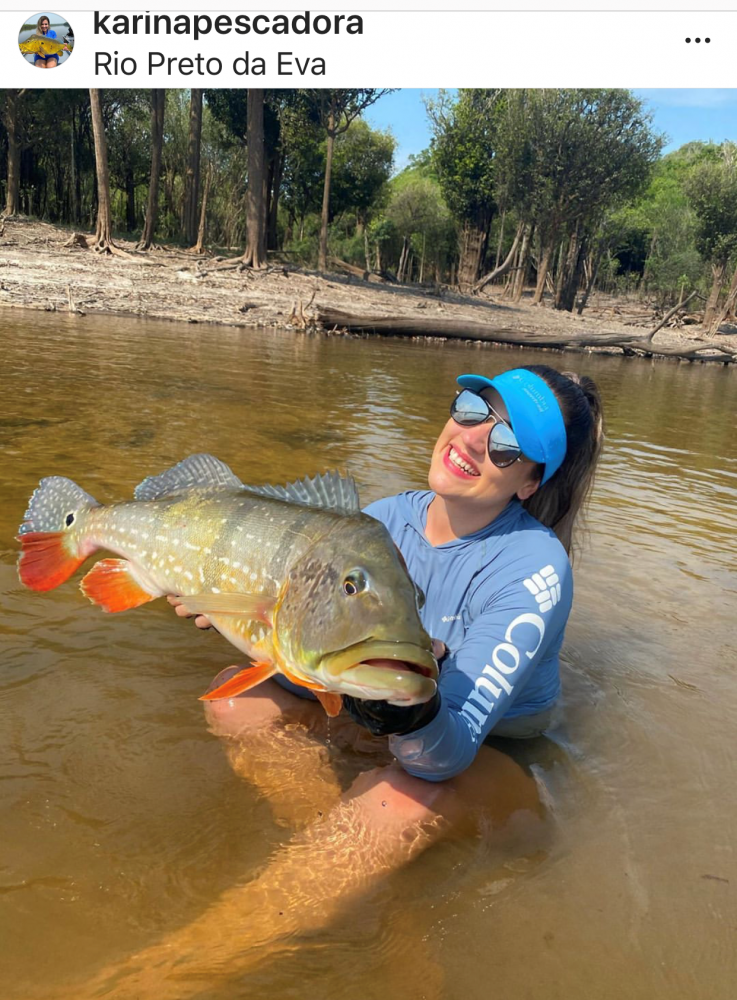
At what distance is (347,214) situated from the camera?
4928 centimetres

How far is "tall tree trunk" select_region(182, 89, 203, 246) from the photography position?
100 ft

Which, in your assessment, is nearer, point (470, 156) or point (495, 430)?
point (495, 430)

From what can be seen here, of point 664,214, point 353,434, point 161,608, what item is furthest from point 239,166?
point 161,608

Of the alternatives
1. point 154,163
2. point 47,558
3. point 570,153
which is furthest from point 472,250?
point 47,558

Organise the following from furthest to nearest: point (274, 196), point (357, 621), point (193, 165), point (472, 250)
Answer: point (472, 250) < point (274, 196) < point (193, 165) < point (357, 621)

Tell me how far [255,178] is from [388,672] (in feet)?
98.1

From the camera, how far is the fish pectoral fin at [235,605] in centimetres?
229

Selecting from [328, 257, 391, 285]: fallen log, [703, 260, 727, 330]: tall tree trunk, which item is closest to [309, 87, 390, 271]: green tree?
[328, 257, 391, 285]: fallen log

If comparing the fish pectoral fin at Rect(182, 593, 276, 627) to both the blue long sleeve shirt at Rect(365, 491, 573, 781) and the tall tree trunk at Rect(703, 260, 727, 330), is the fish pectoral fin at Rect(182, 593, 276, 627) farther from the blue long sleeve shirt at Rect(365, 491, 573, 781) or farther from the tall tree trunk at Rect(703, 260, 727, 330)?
the tall tree trunk at Rect(703, 260, 727, 330)

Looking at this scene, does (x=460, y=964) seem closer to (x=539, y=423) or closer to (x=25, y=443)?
(x=539, y=423)

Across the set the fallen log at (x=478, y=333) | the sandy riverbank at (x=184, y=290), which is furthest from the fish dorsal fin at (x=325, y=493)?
the fallen log at (x=478, y=333)

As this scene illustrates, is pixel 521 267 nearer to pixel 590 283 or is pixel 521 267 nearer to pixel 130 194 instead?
pixel 590 283
